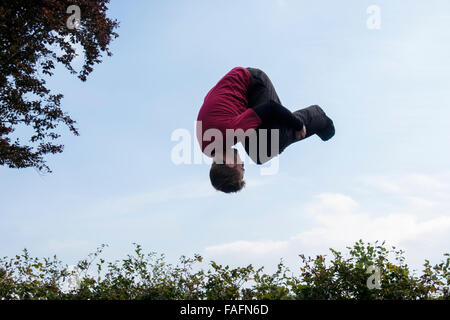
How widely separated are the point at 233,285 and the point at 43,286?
8.04ft

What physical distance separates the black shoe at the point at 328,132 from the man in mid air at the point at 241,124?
1.20ft

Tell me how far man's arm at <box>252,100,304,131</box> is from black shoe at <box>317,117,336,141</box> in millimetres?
869

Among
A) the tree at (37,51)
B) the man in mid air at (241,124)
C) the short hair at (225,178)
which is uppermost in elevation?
the tree at (37,51)

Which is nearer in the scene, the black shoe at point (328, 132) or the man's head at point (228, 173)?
the man's head at point (228, 173)

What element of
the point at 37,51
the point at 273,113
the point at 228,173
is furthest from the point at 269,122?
the point at 37,51

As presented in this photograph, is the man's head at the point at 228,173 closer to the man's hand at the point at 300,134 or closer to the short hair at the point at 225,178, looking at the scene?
the short hair at the point at 225,178

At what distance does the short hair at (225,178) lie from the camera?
445 cm

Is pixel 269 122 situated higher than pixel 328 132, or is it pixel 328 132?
pixel 328 132

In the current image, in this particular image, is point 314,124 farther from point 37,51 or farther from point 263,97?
point 37,51

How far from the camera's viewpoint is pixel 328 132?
5320mm

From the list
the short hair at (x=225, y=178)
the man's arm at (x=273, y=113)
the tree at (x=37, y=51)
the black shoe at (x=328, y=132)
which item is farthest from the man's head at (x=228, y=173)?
the tree at (x=37, y=51)

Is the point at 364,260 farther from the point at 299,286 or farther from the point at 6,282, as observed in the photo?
the point at 6,282

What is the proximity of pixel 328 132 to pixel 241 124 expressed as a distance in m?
1.55
